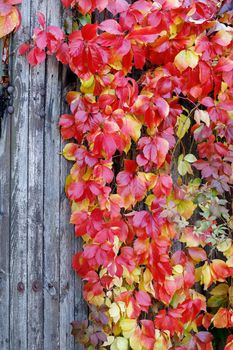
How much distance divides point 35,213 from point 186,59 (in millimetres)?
857

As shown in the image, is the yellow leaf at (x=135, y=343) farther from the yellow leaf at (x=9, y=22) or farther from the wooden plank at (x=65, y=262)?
the yellow leaf at (x=9, y=22)

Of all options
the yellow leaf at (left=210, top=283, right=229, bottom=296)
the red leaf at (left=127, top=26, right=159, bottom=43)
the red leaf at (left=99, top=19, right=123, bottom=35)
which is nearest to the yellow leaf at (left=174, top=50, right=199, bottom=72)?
the red leaf at (left=127, top=26, right=159, bottom=43)

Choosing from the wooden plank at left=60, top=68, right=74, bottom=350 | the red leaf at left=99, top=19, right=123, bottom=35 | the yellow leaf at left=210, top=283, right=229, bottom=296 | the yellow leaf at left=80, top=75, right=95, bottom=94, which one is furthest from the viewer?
the yellow leaf at left=210, top=283, right=229, bottom=296

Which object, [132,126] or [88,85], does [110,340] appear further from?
[88,85]

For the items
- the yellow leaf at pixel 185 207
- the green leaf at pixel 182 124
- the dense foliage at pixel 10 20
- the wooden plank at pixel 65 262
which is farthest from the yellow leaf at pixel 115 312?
the dense foliage at pixel 10 20

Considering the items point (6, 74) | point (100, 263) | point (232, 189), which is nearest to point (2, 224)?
point (100, 263)

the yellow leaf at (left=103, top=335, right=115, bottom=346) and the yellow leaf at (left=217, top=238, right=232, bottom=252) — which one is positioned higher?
the yellow leaf at (left=217, top=238, right=232, bottom=252)

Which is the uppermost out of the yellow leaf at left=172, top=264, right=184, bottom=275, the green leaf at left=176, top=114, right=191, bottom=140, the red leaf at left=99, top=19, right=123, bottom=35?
the red leaf at left=99, top=19, right=123, bottom=35

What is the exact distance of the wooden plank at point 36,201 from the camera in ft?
6.25

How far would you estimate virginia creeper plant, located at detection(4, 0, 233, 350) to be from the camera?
5.91 feet

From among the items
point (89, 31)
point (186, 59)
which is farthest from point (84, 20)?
point (186, 59)

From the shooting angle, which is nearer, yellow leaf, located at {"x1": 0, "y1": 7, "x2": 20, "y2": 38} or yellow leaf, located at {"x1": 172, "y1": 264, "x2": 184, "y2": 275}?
yellow leaf, located at {"x1": 0, "y1": 7, "x2": 20, "y2": 38}

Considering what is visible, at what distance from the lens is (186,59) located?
5.94ft

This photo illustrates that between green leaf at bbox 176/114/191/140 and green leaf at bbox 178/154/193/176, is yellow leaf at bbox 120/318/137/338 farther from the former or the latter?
green leaf at bbox 176/114/191/140
